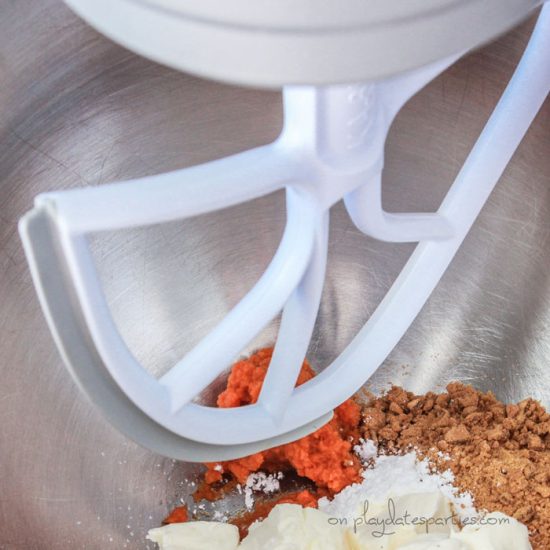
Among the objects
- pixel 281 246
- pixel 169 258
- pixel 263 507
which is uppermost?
pixel 281 246

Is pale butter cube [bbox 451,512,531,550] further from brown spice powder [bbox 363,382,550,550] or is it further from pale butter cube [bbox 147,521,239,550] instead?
pale butter cube [bbox 147,521,239,550]

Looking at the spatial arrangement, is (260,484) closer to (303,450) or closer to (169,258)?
(303,450)

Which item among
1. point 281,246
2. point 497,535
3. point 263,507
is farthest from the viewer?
point 263,507

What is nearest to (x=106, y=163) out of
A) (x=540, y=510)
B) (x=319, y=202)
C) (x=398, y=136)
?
(x=398, y=136)

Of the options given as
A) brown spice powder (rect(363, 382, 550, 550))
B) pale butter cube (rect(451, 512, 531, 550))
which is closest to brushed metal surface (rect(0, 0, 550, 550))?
brown spice powder (rect(363, 382, 550, 550))

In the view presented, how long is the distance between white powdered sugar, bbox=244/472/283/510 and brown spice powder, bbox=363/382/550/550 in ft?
0.31

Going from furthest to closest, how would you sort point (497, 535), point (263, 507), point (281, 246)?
1. point (263, 507)
2. point (497, 535)
3. point (281, 246)

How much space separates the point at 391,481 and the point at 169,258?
0.97 ft

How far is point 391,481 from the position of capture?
0.87 meters

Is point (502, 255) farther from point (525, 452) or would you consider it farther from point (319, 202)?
point (319, 202)

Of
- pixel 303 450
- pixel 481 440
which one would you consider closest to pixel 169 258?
pixel 303 450

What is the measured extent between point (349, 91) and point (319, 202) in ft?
0.29

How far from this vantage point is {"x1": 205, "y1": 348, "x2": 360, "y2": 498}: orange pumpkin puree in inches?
34.4

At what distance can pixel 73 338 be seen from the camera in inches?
21.4
